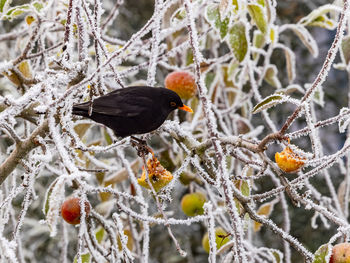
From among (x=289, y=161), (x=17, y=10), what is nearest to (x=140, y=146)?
(x=289, y=161)

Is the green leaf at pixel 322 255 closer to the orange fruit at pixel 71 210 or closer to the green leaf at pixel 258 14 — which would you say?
the orange fruit at pixel 71 210

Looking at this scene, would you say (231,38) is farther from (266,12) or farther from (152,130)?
(152,130)

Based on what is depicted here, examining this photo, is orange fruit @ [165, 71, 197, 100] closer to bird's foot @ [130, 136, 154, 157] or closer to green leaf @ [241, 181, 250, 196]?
bird's foot @ [130, 136, 154, 157]

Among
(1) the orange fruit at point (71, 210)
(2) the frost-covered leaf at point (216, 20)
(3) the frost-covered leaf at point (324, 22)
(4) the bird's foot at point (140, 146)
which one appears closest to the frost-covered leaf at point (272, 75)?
(3) the frost-covered leaf at point (324, 22)

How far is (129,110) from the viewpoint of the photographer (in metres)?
1.63

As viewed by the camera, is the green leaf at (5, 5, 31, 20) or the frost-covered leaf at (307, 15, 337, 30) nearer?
the green leaf at (5, 5, 31, 20)

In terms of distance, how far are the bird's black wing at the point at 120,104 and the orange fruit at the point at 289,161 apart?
567mm

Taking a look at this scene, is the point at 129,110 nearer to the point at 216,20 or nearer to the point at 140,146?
the point at 140,146

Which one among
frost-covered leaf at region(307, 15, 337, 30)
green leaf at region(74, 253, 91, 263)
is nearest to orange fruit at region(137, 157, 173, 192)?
green leaf at region(74, 253, 91, 263)

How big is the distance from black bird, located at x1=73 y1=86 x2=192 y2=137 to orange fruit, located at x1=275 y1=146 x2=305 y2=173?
50cm

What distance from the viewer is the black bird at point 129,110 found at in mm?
1527

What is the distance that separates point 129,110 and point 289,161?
618 mm

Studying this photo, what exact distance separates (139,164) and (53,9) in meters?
0.82

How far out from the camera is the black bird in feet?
5.01
